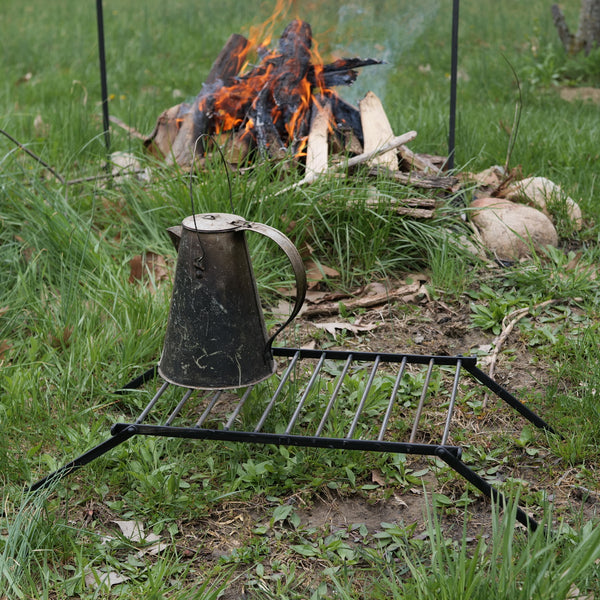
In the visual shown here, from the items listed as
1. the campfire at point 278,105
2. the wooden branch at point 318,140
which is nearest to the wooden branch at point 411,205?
the wooden branch at point 318,140

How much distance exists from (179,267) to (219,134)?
87.3 inches

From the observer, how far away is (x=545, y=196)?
425 centimetres

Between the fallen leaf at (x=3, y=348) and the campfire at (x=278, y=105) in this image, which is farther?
the campfire at (x=278, y=105)

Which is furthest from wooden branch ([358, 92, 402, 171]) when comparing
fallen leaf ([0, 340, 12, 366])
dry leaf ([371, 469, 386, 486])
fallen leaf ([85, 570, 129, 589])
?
fallen leaf ([85, 570, 129, 589])

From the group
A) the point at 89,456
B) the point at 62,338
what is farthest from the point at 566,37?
the point at 89,456

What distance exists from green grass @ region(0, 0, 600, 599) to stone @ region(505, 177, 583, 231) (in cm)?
10

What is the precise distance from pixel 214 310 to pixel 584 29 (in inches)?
266

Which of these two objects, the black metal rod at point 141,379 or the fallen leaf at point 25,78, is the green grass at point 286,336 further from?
the fallen leaf at point 25,78

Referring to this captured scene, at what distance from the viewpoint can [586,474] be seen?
8.16 ft

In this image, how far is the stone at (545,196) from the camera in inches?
168

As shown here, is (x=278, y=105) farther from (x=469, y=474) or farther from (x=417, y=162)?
(x=469, y=474)

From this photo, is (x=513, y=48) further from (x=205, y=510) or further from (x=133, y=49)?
(x=205, y=510)

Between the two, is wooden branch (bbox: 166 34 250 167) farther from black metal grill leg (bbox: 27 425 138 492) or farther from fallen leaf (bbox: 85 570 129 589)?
fallen leaf (bbox: 85 570 129 589)

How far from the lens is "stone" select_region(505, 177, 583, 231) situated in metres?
4.26
